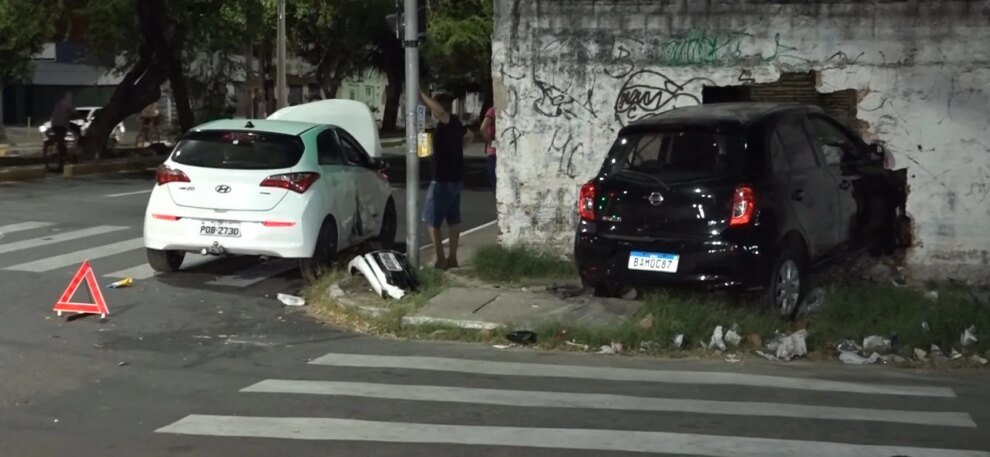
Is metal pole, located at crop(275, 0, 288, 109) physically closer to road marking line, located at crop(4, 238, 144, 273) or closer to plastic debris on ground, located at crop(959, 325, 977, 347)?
road marking line, located at crop(4, 238, 144, 273)

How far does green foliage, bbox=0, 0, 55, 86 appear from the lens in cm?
2698

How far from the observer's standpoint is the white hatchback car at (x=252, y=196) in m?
12.5

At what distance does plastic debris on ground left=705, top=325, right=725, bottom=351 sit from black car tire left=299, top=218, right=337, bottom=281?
171 inches

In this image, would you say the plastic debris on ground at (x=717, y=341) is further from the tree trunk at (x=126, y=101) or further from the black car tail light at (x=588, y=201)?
the tree trunk at (x=126, y=101)

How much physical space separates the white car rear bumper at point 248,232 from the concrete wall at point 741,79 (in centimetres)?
221

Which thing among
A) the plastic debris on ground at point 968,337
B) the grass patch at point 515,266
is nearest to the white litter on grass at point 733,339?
the plastic debris on ground at point 968,337

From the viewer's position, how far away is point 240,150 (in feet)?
42.5

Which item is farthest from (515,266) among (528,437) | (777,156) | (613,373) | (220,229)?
(528,437)

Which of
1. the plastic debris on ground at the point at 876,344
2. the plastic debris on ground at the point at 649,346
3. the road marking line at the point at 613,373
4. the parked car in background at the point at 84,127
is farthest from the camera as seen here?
the parked car in background at the point at 84,127

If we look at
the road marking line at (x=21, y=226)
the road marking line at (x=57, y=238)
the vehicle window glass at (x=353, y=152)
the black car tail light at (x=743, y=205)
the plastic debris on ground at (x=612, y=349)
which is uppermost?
the vehicle window glass at (x=353, y=152)

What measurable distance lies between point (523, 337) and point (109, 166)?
19737mm

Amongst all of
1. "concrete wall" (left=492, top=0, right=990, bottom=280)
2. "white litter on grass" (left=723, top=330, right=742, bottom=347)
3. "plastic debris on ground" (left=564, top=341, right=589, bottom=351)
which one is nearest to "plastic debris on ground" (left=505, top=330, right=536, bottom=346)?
"plastic debris on ground" (left=564, top=341, right=589, bottom=351)

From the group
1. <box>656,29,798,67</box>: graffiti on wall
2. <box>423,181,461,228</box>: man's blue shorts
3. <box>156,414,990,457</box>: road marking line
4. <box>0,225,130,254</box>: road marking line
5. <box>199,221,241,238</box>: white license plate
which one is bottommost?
<box>156,414,990,457</box>: road marking line

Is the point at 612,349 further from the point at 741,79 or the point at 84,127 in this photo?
the point at 84,127
